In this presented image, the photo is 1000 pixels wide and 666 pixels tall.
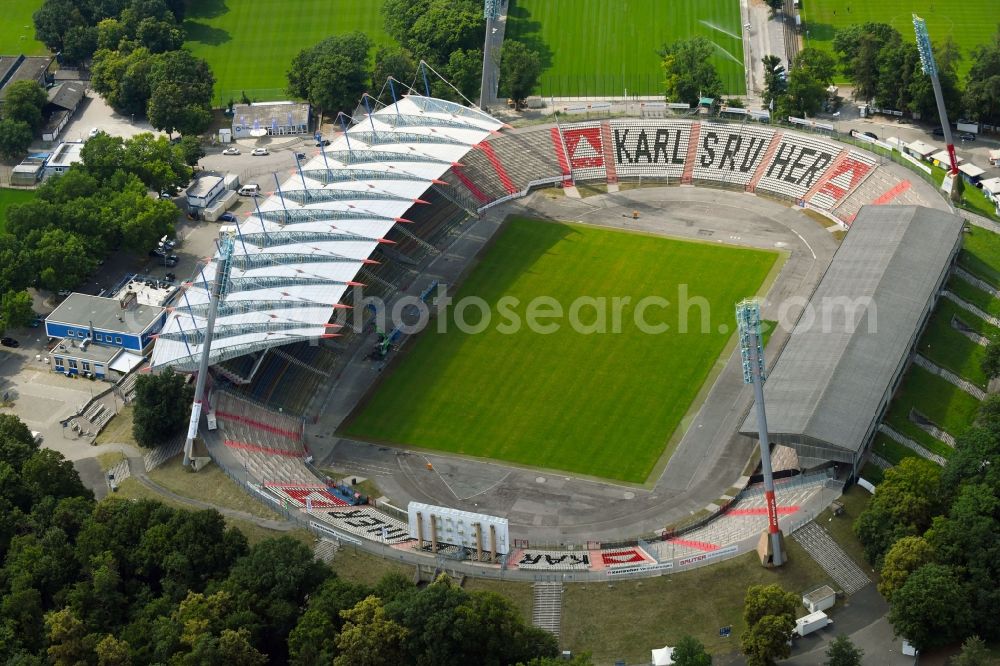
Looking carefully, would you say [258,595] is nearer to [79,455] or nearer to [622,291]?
[79,455]

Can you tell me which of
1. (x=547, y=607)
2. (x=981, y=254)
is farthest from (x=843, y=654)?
(x=981, y=254)

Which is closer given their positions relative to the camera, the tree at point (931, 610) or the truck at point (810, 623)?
the tree at point (931, 610)

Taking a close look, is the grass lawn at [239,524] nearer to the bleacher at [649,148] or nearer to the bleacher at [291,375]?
the bleacher at [291,375]

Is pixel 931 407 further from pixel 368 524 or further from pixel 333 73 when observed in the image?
pixel 333 73

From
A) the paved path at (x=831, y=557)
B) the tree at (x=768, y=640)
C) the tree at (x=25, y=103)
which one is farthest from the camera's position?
the tree at (x=25, y=103)

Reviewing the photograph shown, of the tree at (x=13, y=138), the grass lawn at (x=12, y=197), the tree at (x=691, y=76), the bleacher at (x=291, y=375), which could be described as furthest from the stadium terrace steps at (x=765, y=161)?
the tree at (x=13, y=138)

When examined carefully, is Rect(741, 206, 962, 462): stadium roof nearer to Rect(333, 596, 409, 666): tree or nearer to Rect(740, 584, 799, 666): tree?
Rect(740, 584, 799, 666): tree

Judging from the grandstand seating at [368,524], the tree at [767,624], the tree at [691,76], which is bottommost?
the grandstand seating at [368,524]
